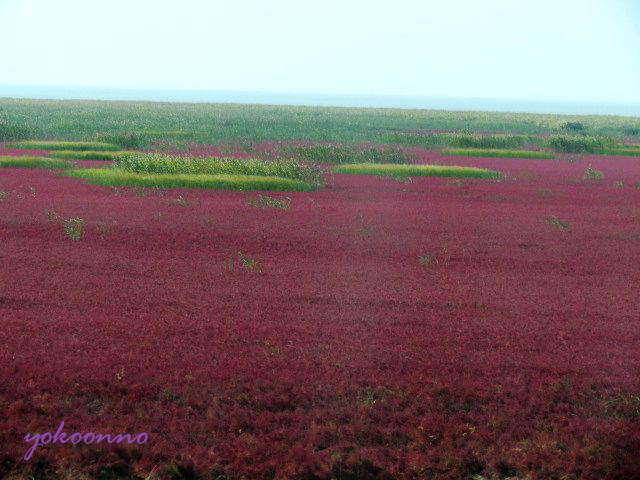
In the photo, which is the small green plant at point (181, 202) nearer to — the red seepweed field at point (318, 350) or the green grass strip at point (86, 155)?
the red seepweed field at point (318, 350)

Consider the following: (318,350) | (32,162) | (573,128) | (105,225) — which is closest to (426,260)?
(318,350)

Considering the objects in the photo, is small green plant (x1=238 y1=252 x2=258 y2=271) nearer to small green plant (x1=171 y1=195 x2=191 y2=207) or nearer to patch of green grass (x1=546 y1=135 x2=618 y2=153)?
small green plant (x1=171 y1=195 x2=191 y2=207)

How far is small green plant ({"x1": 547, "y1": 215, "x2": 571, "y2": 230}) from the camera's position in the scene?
17750 millimetres

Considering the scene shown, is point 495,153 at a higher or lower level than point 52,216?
higher

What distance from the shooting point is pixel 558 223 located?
18.0m

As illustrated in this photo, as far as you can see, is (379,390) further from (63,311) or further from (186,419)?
(63,311)

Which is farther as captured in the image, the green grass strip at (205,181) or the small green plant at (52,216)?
the green grass strip at (205,181)

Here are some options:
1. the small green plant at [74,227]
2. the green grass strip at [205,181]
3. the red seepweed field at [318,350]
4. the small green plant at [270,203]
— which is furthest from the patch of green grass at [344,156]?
the small green plant at [74,227]

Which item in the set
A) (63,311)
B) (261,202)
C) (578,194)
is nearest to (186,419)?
(63,311)

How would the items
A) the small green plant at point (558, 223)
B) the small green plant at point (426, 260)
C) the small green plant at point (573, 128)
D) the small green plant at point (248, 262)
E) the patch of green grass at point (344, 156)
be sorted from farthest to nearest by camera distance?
the small green plant at point (573, 128) → the patch of green grass at point (344, 156) → the small green plant at point (558, 223) → the small green plant at point (426, 260) → the small green plant at point (248, 262)

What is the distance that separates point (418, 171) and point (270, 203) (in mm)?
12034

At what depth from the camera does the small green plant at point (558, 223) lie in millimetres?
17750

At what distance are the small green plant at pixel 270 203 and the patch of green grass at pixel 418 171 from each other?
33.1 feet

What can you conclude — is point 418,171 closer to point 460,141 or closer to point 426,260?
point 426,260
